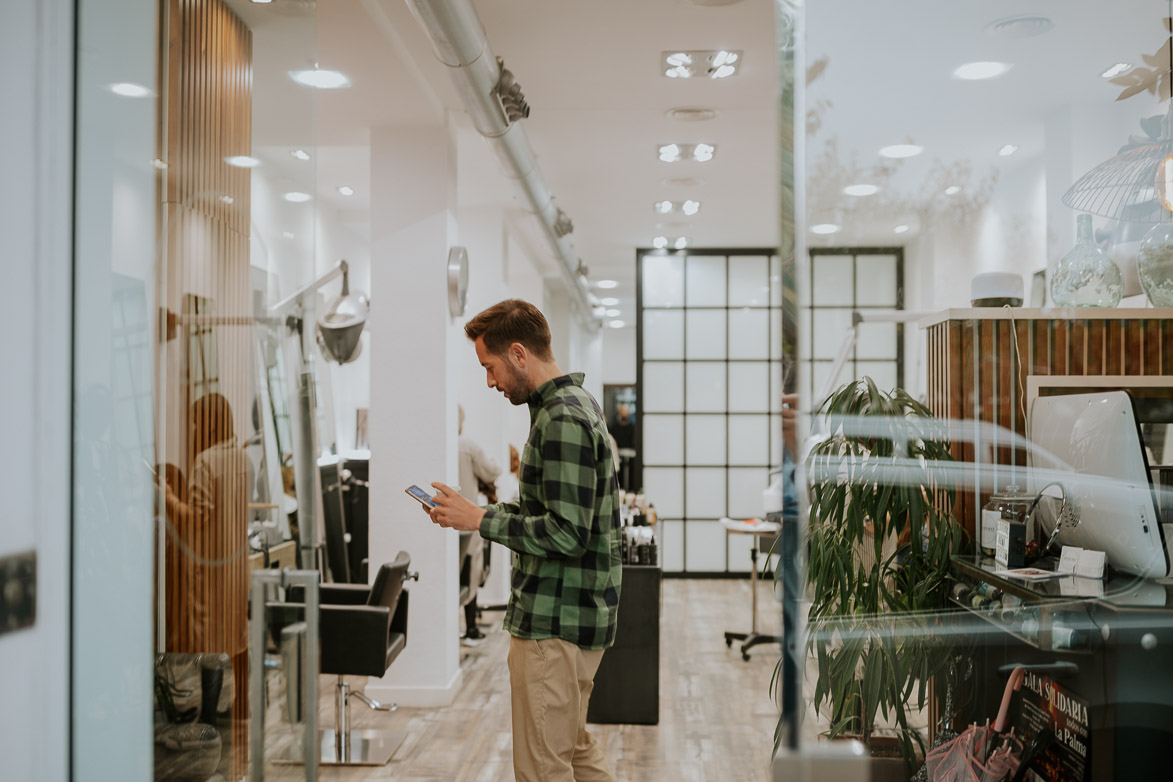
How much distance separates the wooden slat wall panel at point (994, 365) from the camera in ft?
6.75

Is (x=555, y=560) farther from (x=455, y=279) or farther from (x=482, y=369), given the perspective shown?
(x=482, y=369)

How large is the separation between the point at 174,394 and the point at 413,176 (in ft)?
8.46

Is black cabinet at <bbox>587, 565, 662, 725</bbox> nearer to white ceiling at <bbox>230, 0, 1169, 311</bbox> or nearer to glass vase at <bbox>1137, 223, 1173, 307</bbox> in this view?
white ceiling at <bbox>230, 0, 1169, 311</bbox>

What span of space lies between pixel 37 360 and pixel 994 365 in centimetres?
206

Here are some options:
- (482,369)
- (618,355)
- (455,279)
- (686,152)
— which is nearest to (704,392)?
(482,369)

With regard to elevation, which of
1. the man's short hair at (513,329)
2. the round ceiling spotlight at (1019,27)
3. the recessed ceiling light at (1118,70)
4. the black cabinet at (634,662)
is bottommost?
the black cabinet at (634,662)

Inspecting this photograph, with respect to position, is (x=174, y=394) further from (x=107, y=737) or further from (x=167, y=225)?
(x=107, y=737)

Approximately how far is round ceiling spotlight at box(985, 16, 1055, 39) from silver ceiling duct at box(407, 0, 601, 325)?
1367 mm

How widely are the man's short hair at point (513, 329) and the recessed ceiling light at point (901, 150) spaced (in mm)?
863

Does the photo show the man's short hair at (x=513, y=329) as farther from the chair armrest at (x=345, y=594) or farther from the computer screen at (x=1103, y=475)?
the chair armrest at (x=345, y=594)

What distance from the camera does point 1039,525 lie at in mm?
2020

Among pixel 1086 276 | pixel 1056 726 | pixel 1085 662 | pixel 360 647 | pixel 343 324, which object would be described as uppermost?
pixel 343 324

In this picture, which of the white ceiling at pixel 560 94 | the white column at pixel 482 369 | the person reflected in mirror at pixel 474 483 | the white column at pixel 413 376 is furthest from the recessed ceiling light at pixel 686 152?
the person reflected in mirror at pixel 474 483

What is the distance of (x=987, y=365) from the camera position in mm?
2180
